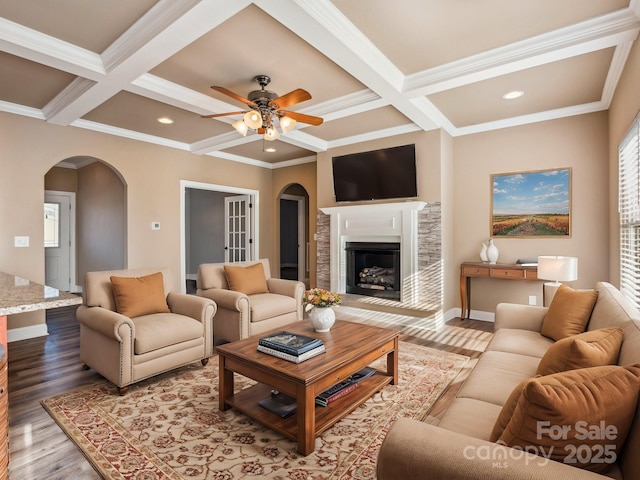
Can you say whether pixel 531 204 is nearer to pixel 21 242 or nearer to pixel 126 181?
pixel 126 181

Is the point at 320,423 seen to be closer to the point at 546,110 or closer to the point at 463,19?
the point at 463,19

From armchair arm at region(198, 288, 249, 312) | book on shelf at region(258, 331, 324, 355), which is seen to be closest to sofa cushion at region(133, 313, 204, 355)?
armchair arm at region(198, 288, 249, 312)

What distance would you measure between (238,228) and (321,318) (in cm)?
472

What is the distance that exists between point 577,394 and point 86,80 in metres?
4.10

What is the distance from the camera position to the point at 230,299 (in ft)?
11.8

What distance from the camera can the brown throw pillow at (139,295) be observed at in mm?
2996

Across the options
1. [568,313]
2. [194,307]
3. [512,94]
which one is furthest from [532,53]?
[194,307]

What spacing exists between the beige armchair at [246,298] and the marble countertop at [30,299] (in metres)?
1.78

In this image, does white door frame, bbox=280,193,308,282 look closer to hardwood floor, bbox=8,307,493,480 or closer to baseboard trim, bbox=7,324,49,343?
hardwood floor, bbox=8,307,493,480

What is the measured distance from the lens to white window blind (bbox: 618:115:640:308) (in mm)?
2695

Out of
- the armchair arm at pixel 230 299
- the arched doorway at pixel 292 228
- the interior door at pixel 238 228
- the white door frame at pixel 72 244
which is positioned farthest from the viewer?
the arched doorway at pixel 292 228

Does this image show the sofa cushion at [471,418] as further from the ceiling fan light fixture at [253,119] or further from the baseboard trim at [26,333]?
the baseboard trim at [26,333]

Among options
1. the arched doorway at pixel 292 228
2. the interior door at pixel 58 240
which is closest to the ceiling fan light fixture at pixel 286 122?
the arched doorway at pixel 292 228

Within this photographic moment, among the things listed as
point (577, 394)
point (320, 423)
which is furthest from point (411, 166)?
point (577, 394)
